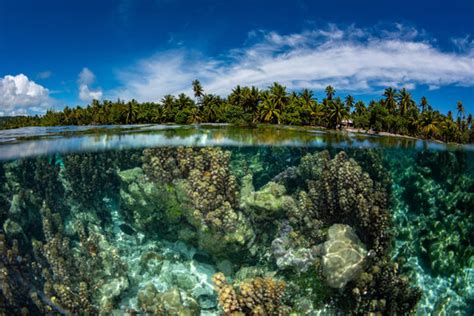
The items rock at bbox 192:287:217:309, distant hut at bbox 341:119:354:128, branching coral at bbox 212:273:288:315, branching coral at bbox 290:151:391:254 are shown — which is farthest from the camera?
distant hut at bbox 341:119:354:128

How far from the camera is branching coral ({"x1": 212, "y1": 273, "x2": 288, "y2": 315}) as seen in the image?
7535mm

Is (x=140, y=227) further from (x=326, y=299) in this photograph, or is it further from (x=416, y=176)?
(x=416, y=176)

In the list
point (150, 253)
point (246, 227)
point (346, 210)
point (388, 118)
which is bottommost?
point (150, 253)

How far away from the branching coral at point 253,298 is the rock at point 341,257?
160 centimetres

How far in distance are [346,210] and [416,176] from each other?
4187mm

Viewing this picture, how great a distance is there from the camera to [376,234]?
949 centimetres

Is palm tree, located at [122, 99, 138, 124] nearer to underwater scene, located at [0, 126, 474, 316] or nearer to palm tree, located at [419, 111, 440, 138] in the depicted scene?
underwater scene, located at [0, 126, 474, 316]

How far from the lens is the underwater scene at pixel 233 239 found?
8633mm

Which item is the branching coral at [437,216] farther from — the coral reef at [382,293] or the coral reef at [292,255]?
the coral reef at [292,255]

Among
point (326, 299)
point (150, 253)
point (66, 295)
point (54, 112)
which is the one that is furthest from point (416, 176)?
point (54, 112)

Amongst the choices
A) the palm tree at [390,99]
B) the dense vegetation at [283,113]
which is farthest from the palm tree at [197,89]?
the palm tree at [390,99]

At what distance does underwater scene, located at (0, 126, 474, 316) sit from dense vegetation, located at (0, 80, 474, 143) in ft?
59.5

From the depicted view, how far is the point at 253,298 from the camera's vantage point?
24.9 feet

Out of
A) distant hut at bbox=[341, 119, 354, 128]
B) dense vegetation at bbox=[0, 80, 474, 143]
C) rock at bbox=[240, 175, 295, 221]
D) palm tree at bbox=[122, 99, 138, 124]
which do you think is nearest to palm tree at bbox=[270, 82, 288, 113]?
dense vegetation at bbox=[0, 80, 474, 143]
